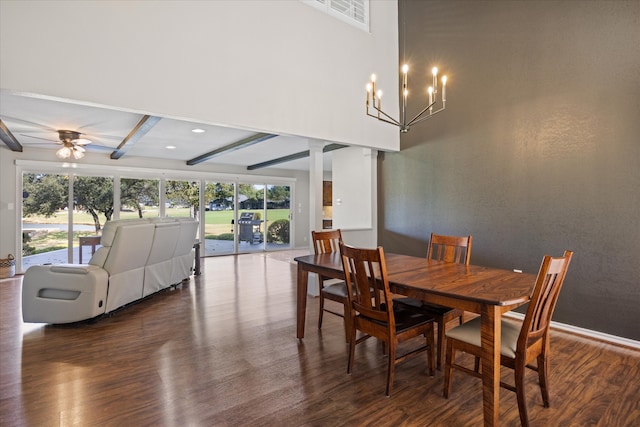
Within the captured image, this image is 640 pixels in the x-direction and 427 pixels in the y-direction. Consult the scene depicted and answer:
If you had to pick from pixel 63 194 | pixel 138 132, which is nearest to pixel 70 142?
pixel 138 132

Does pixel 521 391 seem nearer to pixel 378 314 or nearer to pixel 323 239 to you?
pixel 378 314

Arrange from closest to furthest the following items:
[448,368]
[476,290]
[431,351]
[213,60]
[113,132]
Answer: [476,290] → [448,368] → [431,351] → [213,60] → [113,132]

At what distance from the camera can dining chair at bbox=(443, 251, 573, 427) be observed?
5.41 ft

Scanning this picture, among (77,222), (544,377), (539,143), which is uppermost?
(539,143)

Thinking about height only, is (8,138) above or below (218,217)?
above

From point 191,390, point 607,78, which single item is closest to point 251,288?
point 191,390

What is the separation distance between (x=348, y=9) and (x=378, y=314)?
4.18m

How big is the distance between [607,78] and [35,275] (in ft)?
19.1

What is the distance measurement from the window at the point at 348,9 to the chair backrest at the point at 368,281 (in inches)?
137

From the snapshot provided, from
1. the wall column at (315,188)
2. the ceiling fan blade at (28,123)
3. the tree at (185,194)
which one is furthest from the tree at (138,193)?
the wall column at (315,188)

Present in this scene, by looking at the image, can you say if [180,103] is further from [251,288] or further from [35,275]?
[251,288]

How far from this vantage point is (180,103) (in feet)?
9.98

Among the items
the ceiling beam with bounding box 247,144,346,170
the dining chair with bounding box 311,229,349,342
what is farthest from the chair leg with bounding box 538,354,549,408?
the ceiling beam with bounding box 247,144,346,170

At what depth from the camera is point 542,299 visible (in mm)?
1702
